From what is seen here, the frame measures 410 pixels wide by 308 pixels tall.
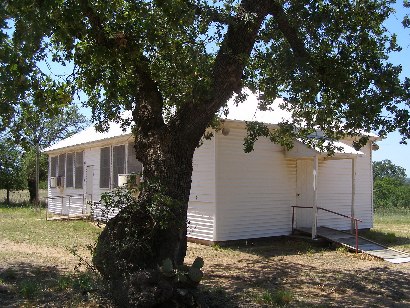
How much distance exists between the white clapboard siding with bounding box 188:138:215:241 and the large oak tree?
3877mm

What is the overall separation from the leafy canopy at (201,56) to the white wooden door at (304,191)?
502 centimetres

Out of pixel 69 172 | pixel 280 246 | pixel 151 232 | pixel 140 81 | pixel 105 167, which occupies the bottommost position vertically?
pixel 280 246

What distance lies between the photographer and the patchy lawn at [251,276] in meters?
7.45

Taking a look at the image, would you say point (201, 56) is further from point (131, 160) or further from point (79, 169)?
point (79, 169)

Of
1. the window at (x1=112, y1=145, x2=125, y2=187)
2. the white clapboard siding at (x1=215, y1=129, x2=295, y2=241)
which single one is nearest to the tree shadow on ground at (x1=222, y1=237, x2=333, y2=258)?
the white clapboard siding at (x1=215, y1=129, x2=295, y2=241)

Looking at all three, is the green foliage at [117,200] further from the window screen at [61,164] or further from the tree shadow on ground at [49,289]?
the window screen at [61,164]

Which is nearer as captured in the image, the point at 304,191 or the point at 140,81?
the point at 140,81

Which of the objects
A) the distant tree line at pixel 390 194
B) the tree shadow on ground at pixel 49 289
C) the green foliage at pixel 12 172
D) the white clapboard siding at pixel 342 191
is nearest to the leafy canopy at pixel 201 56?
the tree shadow on ground at pixel 49 289

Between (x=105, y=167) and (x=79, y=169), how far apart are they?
329 centimetres

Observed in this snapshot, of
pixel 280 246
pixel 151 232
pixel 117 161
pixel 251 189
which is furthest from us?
pixel 117 161

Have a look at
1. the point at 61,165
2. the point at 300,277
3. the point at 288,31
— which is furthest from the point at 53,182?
the point at 288,31

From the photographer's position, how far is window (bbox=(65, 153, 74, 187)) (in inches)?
892

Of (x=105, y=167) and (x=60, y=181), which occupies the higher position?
(x=105, y=167)

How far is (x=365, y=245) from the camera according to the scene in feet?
42.2
